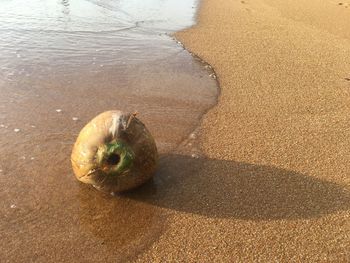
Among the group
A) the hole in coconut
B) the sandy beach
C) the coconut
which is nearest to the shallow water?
the sandy beach

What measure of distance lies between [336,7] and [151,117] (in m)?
6.91

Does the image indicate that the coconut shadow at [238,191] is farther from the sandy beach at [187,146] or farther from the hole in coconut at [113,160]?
the hole in coconut at [113,160]

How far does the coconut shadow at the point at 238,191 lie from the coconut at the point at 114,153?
0.23m

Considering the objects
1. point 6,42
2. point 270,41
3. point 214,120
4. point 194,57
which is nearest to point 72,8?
point 6,42

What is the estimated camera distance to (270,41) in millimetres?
7062

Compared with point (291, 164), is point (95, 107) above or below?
below

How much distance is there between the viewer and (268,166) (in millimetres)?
3639

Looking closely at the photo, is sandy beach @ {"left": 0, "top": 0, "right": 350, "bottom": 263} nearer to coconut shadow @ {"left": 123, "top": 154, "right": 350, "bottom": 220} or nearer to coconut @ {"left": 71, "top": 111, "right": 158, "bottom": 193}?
coconut shadow @ {"left": 123, "top": 154, "right": 350, "bottom": 220}

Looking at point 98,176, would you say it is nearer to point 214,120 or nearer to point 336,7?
point 214,120

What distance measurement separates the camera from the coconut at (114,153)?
294 centimetres

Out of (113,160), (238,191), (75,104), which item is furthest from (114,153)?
(75,104)

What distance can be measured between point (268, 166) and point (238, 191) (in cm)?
49

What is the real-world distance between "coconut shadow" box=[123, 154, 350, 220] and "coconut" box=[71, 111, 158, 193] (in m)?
0.23

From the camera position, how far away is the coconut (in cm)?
294
